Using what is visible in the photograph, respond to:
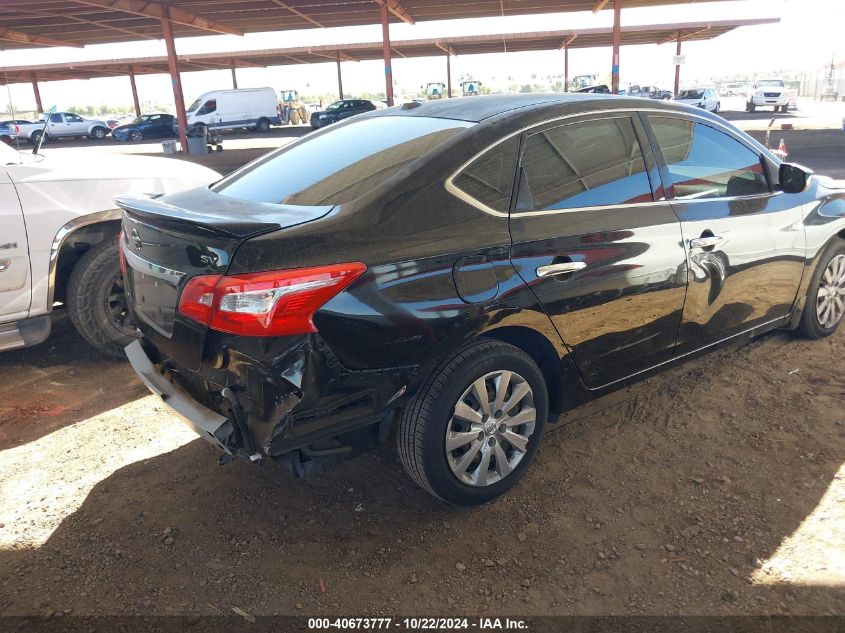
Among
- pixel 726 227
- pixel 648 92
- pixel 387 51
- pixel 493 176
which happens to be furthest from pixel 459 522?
pixel 648 92

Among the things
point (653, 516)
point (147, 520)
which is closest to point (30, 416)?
point (147, 520)

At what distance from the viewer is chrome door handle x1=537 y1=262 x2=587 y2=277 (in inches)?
110

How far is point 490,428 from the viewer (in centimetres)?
280

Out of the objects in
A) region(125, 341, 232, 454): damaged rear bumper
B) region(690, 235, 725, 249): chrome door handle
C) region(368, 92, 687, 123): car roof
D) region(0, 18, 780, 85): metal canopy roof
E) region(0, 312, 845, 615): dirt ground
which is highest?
region(0, 18, 780, 85): metal canopy roof

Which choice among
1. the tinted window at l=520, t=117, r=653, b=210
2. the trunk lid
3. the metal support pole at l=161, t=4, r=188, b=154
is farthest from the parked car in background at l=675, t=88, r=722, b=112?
the trunk lid

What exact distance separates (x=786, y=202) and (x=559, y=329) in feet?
6.72

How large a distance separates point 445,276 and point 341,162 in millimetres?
879

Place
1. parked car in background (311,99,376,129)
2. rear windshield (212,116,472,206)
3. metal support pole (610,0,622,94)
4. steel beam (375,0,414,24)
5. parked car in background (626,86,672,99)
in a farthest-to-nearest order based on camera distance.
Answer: parked car in background (626,86,672,99)
parked car in background (311,99,376,129)
metal support pole (610,0,622,94)
steel beam (375,0,414,24)
rear windshield (212,116,472,206)

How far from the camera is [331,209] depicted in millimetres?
2564

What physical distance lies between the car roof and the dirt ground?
168cm

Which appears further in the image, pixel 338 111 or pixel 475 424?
pixel 338 111

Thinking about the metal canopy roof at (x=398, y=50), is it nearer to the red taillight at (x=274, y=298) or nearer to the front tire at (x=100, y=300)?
the front tire at (x=100, y=300)

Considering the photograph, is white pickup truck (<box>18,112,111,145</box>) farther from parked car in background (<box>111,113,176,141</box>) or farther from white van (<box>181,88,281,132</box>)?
white van (<box>181,88,281,132</box>)

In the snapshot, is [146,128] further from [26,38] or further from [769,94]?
[769,94]
